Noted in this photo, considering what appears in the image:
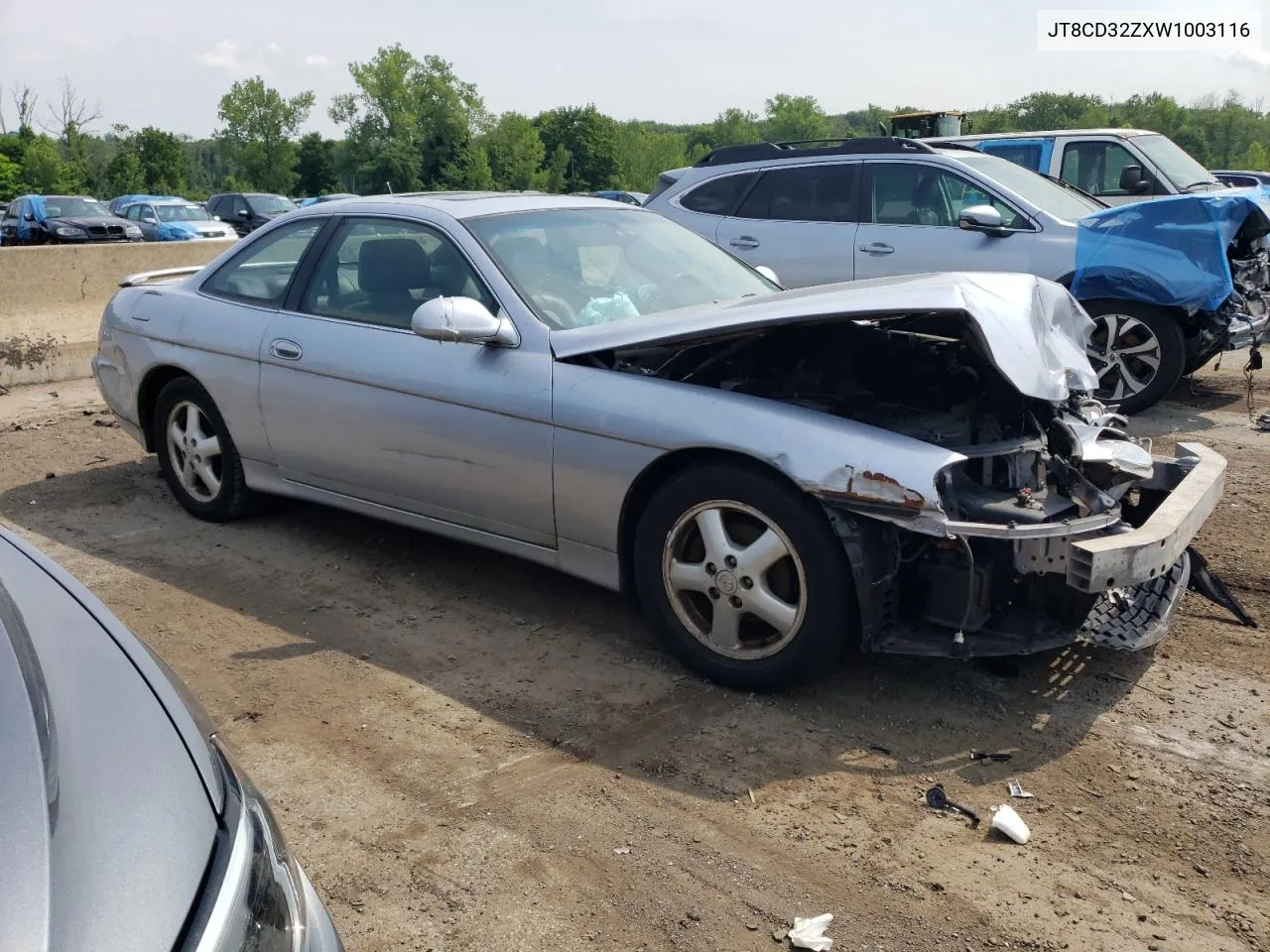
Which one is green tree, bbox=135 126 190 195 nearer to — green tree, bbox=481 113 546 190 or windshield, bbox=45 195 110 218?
green tree, bbox=481 113 546 190

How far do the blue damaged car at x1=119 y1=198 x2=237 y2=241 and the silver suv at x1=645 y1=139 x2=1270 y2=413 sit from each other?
19553 mm

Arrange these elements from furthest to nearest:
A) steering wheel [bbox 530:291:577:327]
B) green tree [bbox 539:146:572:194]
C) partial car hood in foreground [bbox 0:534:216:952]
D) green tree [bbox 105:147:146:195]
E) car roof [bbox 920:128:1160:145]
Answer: green tree [bbox 539:146:572:194] → green tree [bbox 105:147:146:195] → car roof [bbox 920:128:1160:145] → steering wheel [bbox 530:291:577:327] → partial car hood in foreground [bbox 0:534:216:952]

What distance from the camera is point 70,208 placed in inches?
974

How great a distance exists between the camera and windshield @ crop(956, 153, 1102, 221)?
8.16 meters

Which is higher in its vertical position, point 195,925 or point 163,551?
Answer: point 195,925

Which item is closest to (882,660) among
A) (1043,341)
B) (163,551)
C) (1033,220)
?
(1043,341)

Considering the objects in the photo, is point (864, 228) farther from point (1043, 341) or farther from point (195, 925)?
point (195, 925)

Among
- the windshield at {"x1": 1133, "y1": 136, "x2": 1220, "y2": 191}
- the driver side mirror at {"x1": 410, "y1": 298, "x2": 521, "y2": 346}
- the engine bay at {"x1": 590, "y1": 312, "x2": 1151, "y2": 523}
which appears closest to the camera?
the engine bay at {"x1": 590, "y1": 312, "x2": 1151, "y2": 523}

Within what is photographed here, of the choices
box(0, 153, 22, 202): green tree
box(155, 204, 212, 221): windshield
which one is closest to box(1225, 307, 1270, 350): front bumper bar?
box(155, 204, 212, 221): windshield

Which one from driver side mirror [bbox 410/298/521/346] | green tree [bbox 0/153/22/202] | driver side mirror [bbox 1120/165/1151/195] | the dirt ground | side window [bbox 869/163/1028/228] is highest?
green tree [bbox 0/153/22/202]

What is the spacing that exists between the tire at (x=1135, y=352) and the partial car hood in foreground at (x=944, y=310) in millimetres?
3838

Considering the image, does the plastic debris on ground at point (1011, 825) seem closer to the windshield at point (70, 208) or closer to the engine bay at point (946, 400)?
the engine bay at point (946, 400)

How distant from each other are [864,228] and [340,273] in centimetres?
481

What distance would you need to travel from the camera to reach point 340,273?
196 inches
